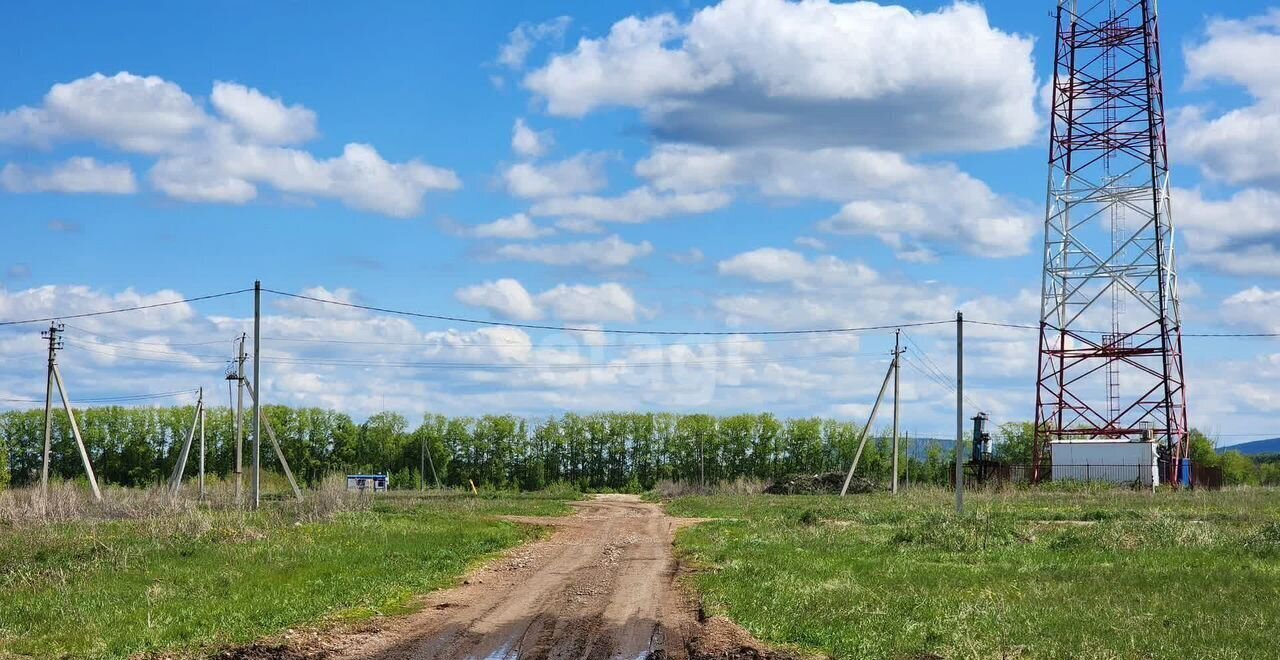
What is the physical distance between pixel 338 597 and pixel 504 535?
13.3 m

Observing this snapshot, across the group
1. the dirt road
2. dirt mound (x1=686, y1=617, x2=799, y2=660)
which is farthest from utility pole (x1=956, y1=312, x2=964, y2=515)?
dirt mound (x1=686, y1=617, x2=799, y2=660)

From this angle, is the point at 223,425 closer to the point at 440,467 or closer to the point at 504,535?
the point at 440,467

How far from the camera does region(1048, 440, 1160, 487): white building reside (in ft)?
182

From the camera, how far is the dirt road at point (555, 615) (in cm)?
1471

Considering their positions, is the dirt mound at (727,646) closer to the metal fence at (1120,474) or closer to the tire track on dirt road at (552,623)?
the tire track on dirt road at (552,623)

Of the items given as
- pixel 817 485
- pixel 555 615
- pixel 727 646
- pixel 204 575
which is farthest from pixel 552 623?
pixel 817 485

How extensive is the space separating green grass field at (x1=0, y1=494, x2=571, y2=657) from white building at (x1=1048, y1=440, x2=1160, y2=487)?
33.2m

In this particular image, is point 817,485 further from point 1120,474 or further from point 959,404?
point 959,404

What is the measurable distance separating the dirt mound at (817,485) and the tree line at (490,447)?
24.2 m

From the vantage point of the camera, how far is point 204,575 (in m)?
20.3

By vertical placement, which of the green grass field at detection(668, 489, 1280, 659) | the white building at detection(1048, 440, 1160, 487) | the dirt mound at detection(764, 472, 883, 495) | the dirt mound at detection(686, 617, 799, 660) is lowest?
the dirt mound at detection(764, 472, 883, 495)

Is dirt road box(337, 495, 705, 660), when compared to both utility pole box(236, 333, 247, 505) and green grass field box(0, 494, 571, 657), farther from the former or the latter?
utility pole box(236, 333, 247, 505)

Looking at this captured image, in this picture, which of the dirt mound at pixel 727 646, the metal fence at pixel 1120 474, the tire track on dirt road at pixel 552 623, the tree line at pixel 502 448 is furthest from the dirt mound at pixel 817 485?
the dirt mound at pixel 727 646

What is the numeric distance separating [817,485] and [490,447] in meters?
36.9
